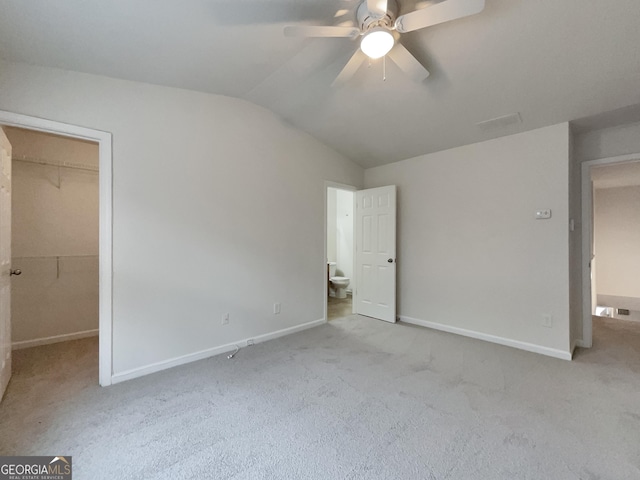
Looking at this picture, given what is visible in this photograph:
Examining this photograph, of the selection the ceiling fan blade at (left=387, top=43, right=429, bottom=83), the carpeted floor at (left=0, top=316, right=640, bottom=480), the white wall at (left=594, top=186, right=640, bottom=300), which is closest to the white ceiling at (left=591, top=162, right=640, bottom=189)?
the white wall at (left=594, top=186, right=640, bottom=300)

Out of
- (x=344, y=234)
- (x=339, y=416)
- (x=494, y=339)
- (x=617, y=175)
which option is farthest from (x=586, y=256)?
(x=344, y=234)

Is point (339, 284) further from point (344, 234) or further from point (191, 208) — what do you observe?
point (191, 208)

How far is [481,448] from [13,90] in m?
3.84

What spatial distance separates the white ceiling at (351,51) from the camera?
173 centimetres

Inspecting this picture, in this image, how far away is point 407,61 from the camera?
1921mm

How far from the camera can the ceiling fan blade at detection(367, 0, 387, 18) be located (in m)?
1.56

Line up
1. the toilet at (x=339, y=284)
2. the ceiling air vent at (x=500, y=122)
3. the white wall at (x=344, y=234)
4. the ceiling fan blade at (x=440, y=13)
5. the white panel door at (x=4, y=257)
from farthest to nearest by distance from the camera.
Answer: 1. the white wall at (x=344, y=234)
2. the toilet at (x=339, y=284)
3. the ceiling air vent at (x=500, y=122)
4. the white panel door at (x=4, y=257)
5. the ceiling fan blade at (x=440, y=13)

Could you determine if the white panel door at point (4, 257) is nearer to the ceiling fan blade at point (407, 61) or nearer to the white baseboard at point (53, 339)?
the white baseboard at point (53, 339)

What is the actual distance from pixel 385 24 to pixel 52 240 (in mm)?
4077

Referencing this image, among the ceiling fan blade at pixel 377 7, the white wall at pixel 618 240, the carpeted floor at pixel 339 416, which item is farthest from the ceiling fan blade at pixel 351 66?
the white wall at pixel 618 240

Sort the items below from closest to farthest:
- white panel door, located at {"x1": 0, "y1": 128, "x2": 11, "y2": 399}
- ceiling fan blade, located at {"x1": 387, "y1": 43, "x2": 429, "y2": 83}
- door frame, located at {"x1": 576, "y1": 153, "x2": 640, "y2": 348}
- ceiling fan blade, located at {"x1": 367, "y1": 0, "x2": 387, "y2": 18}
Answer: ceiling fan blade, located at {"x1": 367, "y1": 0, "x2": 387, "y2": 18}
ceiling fan blade, located at {"x1": 387, "y1": 43, "x2": 429, "y2": 83}
white panel door, located at {"x1": 0, "y1": 128, "x2": 11, "y2": 399}
door frame, located at {"x1": 576, "y1": 153, "x2": 640, "y2": 348}

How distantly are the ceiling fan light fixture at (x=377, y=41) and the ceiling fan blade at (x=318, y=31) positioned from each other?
0.29ft

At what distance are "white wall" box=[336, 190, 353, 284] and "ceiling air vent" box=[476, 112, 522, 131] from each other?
11.0 feet

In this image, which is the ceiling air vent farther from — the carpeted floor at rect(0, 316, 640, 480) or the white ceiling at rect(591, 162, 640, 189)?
the carpeted floor at rect(0, 316, 640, 480)
